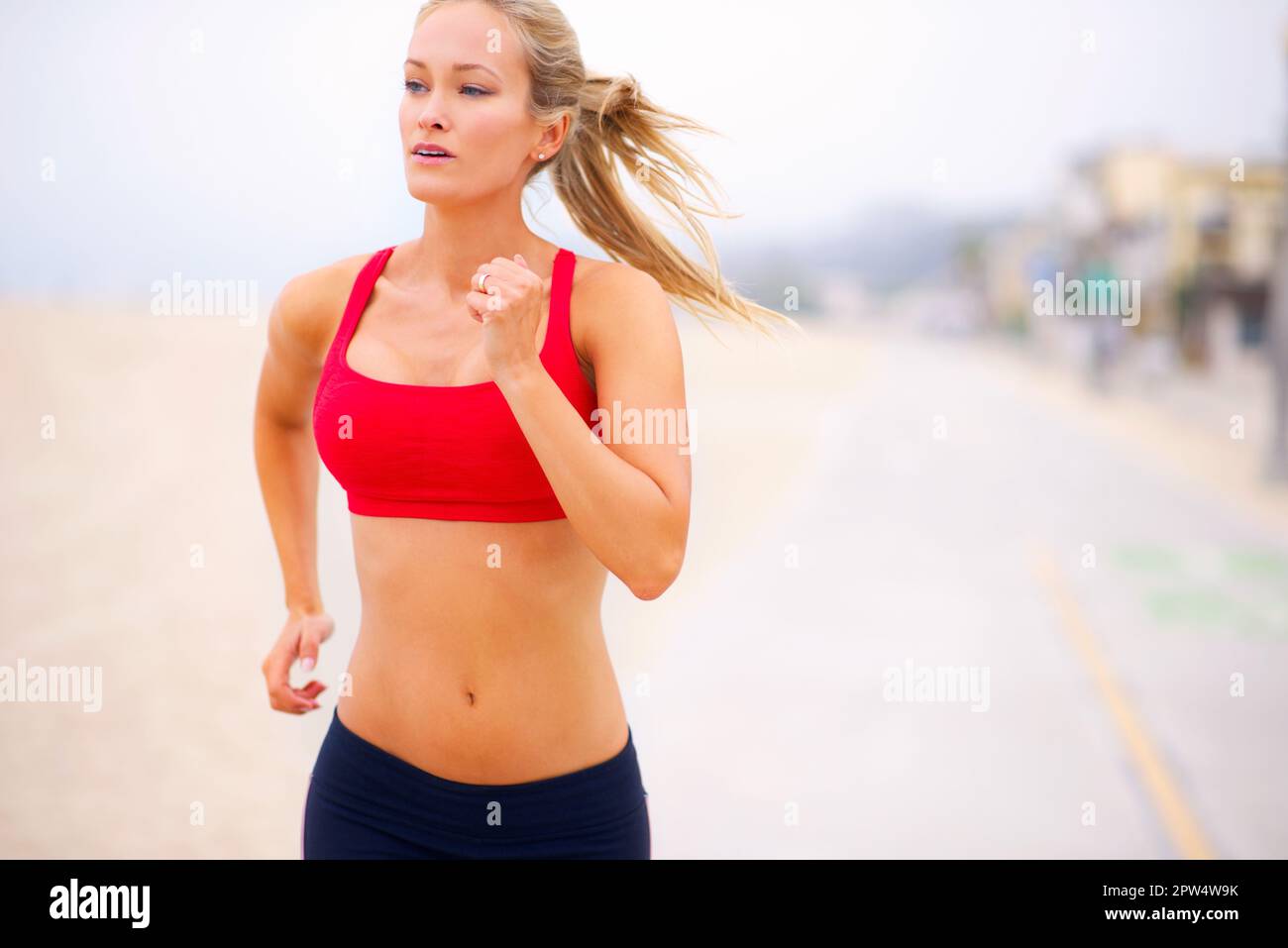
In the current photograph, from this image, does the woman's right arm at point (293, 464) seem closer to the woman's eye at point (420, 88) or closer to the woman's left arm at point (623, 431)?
the woman's eye at point (420, 88)

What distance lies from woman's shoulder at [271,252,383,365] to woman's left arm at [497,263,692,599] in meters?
0.46

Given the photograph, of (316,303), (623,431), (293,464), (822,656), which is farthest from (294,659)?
(822,656)

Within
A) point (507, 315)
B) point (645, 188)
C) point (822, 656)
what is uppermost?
point (645, 188)

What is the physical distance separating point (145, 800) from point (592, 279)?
4.65 m

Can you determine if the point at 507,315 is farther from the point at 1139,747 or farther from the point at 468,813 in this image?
the point at 1139,747

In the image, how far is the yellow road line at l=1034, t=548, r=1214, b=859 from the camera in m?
5.10

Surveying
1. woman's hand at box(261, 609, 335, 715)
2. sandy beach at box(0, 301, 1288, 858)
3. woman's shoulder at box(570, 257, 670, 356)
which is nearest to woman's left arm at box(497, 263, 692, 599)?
woman's shoulder at box(570, 257, 670, 356)

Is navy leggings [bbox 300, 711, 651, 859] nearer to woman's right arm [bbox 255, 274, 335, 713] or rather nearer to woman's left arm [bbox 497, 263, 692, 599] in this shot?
woman's right arm [bbox 255, 274, 335, 713]

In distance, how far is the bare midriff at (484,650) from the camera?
209 centimetres

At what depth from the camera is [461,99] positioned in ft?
6.63

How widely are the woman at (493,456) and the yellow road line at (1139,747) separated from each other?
141 inches

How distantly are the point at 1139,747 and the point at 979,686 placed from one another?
1018 mm

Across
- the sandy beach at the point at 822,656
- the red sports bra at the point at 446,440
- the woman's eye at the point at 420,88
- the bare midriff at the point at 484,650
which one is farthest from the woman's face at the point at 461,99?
the sandy beach at the point at 822,656

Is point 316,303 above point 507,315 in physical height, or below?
above
